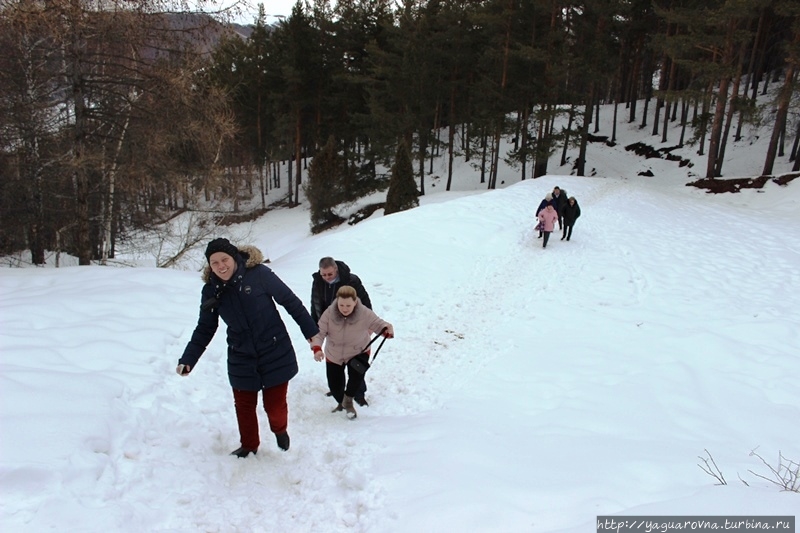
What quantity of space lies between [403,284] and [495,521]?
6.69m

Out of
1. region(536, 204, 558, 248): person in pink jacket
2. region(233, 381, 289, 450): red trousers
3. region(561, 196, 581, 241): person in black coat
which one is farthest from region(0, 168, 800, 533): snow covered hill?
region(561, 196, 581, 241): person in black coat

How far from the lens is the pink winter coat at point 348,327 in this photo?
4547mm

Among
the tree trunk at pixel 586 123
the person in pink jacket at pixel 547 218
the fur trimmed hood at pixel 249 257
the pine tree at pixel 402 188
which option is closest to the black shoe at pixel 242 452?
the fur trimmed hood at pixel 249 257

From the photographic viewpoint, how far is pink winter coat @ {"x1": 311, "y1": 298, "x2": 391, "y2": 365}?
455cm

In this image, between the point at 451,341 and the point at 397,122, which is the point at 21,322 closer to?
the point at 451,341

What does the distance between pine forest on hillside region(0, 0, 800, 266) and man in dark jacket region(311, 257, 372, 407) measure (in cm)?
517

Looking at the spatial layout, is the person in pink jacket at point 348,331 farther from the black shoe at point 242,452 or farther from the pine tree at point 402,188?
the pine tree at point 402,188

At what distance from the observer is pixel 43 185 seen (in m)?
9.48

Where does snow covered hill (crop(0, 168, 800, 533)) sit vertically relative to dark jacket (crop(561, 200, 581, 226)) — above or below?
below

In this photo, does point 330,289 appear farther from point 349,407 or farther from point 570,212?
point 570,212

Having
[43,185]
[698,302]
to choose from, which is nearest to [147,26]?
[43,185]

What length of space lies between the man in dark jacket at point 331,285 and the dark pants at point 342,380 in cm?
21

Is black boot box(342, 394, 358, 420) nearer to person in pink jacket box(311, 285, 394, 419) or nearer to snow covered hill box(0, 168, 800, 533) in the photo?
person in pink jacket box(311, 285, 394, 419)

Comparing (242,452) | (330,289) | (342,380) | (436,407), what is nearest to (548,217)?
(436,407)
